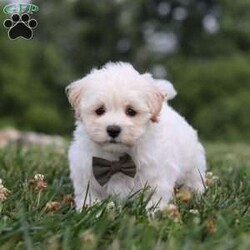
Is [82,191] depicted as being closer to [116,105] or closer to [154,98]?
[116,105]

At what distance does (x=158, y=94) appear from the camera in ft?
14.4

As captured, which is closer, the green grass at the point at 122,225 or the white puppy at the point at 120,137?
the green grass at the point at 122,225

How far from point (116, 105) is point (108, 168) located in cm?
42

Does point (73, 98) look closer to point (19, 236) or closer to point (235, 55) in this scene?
point (19, 236)

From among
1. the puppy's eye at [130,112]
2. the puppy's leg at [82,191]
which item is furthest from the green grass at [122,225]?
the puppy's eye at [130,112]

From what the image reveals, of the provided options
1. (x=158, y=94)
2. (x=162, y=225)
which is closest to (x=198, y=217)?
(x=162, y=225)

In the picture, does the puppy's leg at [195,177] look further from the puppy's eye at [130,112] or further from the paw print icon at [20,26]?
the paw print icon at [20,26]

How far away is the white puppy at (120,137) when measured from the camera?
4262 millimetres

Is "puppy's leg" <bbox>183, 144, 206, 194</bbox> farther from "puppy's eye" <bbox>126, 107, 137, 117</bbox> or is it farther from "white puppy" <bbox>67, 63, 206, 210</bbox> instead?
"puppy's eye" <bbox>126, 107, 137, 117</bbox>

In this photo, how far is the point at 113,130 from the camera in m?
4.17

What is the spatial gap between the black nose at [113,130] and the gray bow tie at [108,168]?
1.04 ft

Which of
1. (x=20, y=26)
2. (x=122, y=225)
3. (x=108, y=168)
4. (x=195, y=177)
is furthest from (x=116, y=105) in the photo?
(x=20, y=26)

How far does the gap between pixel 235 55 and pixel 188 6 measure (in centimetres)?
274

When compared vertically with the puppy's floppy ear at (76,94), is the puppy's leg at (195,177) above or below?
below
